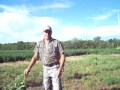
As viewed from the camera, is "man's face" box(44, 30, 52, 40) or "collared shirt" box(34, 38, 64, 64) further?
"collared shirt" box(34, 38, 64, 64)

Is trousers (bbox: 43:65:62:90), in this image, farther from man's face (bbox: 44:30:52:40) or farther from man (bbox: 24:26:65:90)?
man's face (bbox: 44:30:52:40)

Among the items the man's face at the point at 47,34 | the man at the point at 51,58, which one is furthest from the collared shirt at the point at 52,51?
the man's face at the point at 47,34

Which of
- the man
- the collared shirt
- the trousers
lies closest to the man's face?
the man

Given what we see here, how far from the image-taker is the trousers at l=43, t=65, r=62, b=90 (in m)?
6.23

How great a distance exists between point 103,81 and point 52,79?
5771 millimetres

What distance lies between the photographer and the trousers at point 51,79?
6227mm

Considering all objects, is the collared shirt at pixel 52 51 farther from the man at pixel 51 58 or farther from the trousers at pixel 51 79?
the trousers at pixel 51 79

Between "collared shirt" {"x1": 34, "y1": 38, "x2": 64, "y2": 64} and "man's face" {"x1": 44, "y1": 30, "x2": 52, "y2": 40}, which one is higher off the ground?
"man's face" {"x1": 44, "y1": 30, "x2": 52, "y2": 40}

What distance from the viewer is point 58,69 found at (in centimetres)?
616

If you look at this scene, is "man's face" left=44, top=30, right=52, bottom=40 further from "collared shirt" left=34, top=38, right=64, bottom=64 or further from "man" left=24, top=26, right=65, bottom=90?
"collared shirt" left=34, top=38, right=64, bottom=64

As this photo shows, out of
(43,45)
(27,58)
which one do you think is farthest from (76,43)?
(43,45)

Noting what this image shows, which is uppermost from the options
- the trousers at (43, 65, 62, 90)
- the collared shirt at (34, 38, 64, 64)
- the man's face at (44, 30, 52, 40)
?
the man's face at (44, 30, 52, 40)

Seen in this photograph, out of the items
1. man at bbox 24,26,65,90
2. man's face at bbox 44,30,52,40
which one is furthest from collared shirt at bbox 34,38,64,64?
man's face at bbox 44,30,52,40

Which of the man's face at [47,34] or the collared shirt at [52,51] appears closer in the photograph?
the man's face at [47,34]
